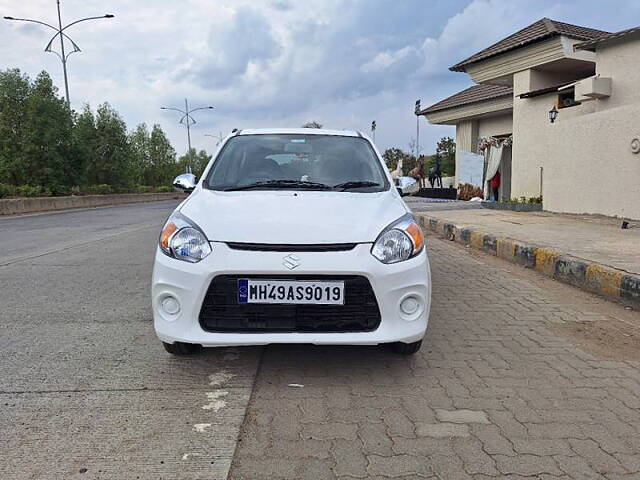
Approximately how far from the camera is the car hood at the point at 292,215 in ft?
9.78

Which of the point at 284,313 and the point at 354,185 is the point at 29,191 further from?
the point at 284,313

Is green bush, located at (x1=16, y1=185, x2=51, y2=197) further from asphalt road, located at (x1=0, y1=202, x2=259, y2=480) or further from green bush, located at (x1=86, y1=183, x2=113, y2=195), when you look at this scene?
asphalt road, located at (x1=0, y1=202, x2=259, y2=480)

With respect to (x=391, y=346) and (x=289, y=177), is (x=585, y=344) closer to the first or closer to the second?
(x=391, y=346)

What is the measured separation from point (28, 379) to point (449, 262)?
223 inches

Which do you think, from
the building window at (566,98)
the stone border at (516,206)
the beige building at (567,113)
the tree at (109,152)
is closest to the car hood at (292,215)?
the beige building at (567,113)

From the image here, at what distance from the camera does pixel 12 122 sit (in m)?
25.2

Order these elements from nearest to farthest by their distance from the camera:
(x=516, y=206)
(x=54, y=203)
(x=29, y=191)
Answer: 1. (x=516, y=206)
2. (x=54, y=203)
3. (x=29, y=191)

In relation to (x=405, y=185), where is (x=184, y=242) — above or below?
below

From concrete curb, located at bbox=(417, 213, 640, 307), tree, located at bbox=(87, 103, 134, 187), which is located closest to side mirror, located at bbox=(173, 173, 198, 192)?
concrete curb, located at bbox=(417, 213, 640, 307)

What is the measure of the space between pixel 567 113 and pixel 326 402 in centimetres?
1552

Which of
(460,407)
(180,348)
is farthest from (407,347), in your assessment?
(180,348)

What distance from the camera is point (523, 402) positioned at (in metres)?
2.81

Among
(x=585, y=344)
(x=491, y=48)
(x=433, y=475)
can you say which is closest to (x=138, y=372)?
(x=433, y=475)

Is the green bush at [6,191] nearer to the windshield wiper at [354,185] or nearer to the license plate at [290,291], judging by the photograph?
the windshield wiper at [354,185]
